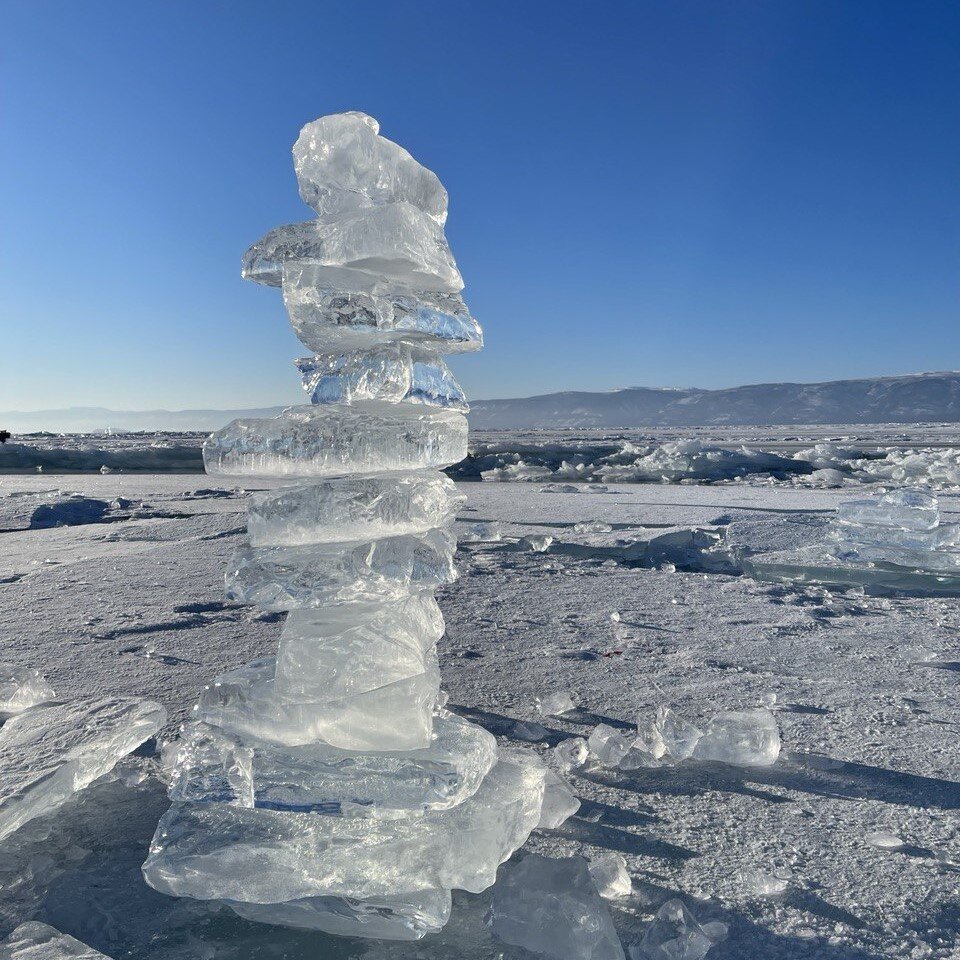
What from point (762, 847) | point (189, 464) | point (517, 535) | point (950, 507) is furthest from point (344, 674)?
point (189, 464)

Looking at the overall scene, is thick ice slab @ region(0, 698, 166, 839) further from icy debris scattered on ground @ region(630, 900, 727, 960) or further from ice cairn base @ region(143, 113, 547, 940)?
icy debris scattered on ground @ region(630, 900, 727, 960)

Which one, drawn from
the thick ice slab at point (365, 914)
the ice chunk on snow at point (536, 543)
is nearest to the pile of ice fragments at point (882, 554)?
the ice chunk on snow at point (536, 543)

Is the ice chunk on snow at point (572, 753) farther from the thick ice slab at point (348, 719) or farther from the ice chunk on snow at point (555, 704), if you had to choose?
the thick ice slab at point (348, 719)

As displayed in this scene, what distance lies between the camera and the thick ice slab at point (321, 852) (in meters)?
1.27

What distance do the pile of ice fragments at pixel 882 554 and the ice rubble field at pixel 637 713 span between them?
295 millimetres

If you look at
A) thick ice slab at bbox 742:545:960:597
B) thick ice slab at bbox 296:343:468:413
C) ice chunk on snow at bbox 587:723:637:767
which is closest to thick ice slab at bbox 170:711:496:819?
ice chunk on snow at bbox 587:723:637:767

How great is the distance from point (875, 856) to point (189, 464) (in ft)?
A: 60.5

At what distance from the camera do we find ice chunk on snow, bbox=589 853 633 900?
1298mm

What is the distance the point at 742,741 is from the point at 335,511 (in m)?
1.17

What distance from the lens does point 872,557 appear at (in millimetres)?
4293

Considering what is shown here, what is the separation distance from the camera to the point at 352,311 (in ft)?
5.13

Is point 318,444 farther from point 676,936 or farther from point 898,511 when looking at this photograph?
point 898,511

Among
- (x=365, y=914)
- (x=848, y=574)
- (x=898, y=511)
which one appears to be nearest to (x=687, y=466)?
(x=898, y=511)

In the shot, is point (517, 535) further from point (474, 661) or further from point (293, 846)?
point (293, 846)
